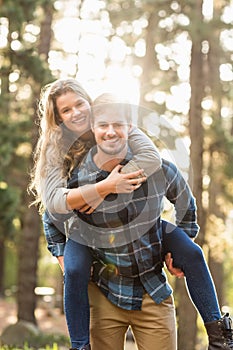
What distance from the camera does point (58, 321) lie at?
1941 centimetres

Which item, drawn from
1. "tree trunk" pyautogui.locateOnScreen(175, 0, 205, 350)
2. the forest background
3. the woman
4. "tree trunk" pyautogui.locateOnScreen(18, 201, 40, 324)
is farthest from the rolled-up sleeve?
"tree trunk" pyautogui.locateOnScreen(18, 201, 40, 324)

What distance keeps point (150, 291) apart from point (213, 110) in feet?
49.7

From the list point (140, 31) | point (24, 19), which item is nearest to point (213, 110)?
point (140, 31)

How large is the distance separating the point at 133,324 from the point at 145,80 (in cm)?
1355

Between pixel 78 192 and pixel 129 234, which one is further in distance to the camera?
pixel 129 234

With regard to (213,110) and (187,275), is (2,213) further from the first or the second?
(187,275)

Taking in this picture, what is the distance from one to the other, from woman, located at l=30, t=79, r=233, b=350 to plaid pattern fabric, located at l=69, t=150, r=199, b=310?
0.08m

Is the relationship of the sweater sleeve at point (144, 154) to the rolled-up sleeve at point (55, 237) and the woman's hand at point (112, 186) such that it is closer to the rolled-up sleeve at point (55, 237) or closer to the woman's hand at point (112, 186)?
the woman's hand at point (112, 186)

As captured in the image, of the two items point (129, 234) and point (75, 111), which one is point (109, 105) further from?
point (129, 234)

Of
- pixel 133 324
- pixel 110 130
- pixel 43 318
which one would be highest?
pixel 110 130

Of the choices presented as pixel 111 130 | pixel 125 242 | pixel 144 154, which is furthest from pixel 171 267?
pixel 111 130

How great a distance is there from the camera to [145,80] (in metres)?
16.7

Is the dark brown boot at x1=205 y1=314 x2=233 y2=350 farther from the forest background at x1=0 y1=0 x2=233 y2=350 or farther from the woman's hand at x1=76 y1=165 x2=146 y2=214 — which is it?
the forest background at x1=0 y1=0 x2=233 y2=350

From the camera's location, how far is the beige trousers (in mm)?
3498
